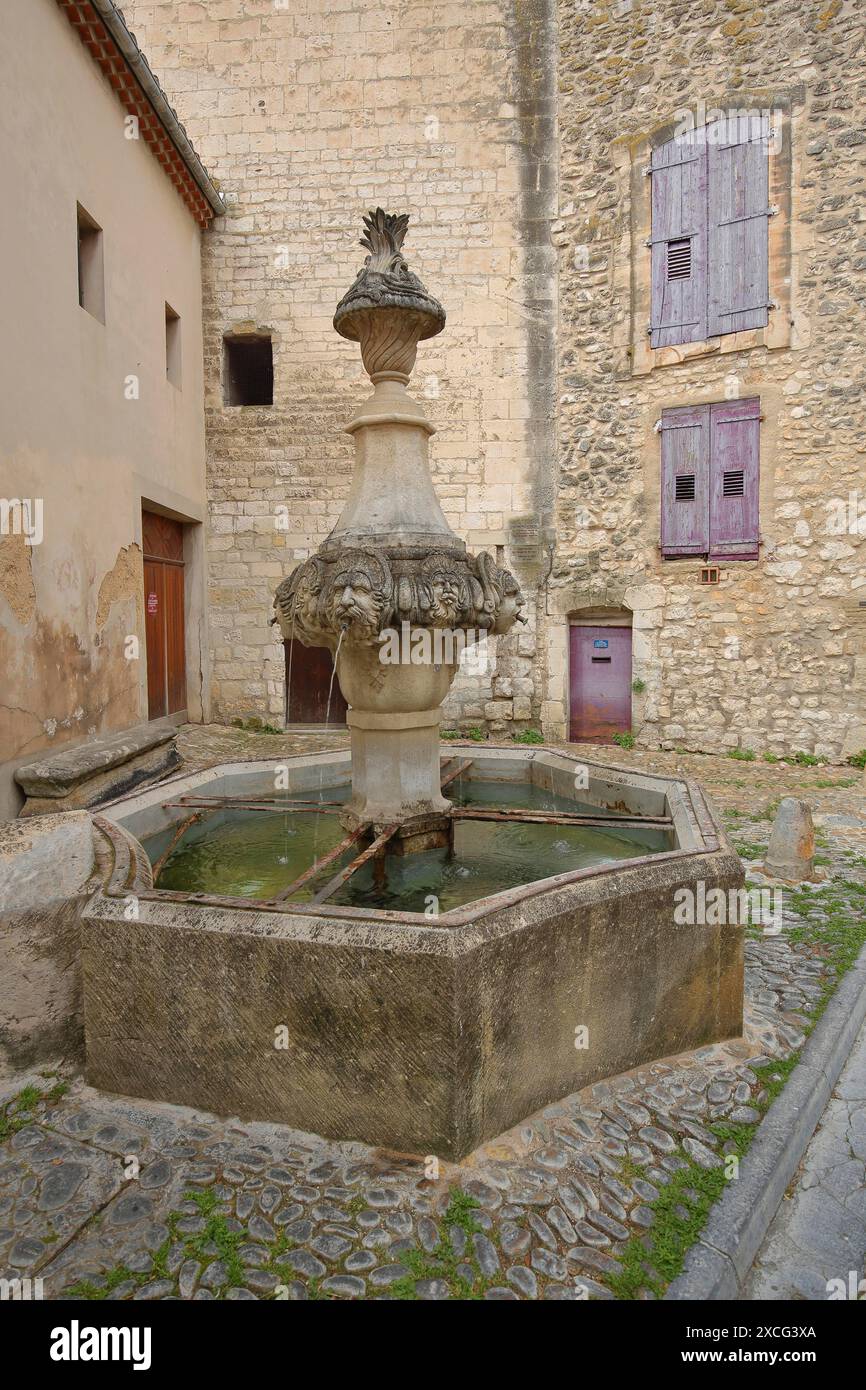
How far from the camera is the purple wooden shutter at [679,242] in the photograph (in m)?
9.02

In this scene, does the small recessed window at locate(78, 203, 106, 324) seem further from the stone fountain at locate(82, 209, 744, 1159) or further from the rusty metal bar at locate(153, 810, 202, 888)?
the rusty metal bar at locate(153, 810, 202, 888)

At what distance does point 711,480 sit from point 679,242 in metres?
2.75

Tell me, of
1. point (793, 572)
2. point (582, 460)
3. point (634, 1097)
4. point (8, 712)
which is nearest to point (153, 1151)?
point (634, 1097)

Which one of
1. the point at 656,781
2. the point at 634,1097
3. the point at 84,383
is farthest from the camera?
the point at 84,383

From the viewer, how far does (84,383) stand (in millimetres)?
6844

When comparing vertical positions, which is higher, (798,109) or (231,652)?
(798,109)

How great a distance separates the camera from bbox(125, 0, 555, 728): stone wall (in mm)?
9883

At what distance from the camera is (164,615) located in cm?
968

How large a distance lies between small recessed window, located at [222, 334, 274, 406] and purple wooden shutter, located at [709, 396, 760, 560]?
19.0ft

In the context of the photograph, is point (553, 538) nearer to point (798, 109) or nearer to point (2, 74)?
point (798, 109)

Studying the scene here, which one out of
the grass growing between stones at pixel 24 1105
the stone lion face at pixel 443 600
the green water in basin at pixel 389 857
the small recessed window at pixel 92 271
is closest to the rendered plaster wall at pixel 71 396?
the small recessed window at pixel 92 271

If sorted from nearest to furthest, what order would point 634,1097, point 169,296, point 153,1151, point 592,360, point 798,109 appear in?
1. point 153,1151
2. point 634,1097
3. point 798,109
4. point 169,296
5. point 592,360

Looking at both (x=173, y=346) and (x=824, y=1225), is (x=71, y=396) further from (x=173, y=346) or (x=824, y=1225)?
(x=824, y=1225)

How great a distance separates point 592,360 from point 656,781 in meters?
7.27
